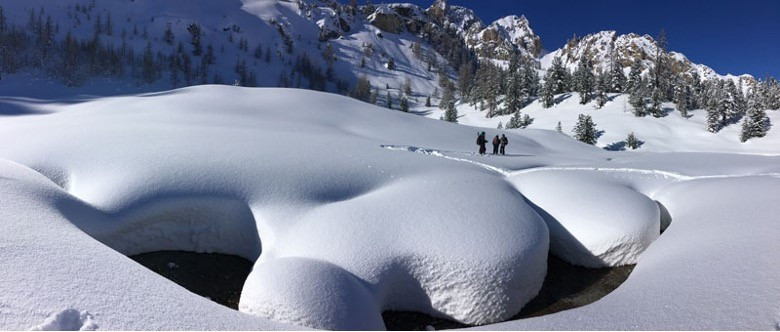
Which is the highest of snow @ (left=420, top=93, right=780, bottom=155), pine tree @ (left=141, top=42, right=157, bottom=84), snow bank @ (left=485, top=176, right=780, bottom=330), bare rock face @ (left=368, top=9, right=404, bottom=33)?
bare rock face @ (left=368, top=9, right=404, bottom=33)

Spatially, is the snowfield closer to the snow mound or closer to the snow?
the snow mound

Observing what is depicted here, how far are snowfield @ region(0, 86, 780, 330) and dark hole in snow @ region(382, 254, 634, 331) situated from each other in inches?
8.9

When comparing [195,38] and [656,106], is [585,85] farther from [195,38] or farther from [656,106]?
[195,38]

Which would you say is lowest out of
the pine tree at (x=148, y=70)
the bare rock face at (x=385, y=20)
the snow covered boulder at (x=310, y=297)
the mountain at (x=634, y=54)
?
the pine tree at (x=148, y=70)

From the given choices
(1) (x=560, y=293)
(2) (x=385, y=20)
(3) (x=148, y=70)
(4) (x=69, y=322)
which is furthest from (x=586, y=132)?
(2) (x=385, y=20)

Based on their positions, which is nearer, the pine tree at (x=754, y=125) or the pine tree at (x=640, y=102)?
the pine tree at (x=754, y=125)

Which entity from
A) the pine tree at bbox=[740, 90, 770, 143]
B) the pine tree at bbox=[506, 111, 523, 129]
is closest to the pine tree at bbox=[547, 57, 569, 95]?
the pine tree at bbox=[506, 111, 523, 129]

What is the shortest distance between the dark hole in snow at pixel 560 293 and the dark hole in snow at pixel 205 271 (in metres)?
3.77

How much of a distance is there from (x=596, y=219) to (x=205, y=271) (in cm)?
1005

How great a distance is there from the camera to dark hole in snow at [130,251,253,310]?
27.4 ft

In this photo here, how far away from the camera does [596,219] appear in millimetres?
9539

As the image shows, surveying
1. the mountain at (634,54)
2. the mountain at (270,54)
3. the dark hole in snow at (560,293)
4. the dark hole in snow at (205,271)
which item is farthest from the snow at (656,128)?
the mountain at (634,54)

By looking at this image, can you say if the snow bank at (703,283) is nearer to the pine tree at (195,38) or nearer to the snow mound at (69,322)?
the snow mound at (69,322)

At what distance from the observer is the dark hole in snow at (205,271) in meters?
8.36
